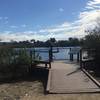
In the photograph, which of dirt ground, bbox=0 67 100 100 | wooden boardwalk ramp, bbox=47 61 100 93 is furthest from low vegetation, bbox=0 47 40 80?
wooden boardwalk ramp, bbox=47 61 100 93

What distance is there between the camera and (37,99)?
44.2ft

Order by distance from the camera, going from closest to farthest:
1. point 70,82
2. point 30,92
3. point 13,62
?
point 30,92, point 70,82, point 13,62

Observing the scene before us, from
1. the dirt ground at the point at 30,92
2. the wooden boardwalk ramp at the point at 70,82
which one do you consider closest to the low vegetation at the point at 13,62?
the dirt ground at the point at 30,92

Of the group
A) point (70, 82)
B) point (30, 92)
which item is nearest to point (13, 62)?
point (30, 92)

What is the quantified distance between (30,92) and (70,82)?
2096 mm

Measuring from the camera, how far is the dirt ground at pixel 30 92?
13.3m

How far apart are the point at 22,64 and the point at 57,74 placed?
→ 334 centimetres

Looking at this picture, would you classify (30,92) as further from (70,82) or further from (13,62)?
(13,62)

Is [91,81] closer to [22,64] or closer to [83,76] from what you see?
[83,76]

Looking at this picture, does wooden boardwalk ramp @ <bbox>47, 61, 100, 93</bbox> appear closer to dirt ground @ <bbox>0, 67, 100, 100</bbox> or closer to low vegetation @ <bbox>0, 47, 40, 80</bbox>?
dirt ground @ <bbox>0, 67, 100, 100</bbox>

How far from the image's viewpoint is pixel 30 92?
15562mm

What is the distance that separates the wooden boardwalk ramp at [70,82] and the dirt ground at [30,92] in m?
0.55

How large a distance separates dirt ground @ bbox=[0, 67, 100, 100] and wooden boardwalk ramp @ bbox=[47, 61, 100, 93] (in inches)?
21.5

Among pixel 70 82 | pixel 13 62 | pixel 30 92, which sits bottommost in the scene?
pixel 30 92
